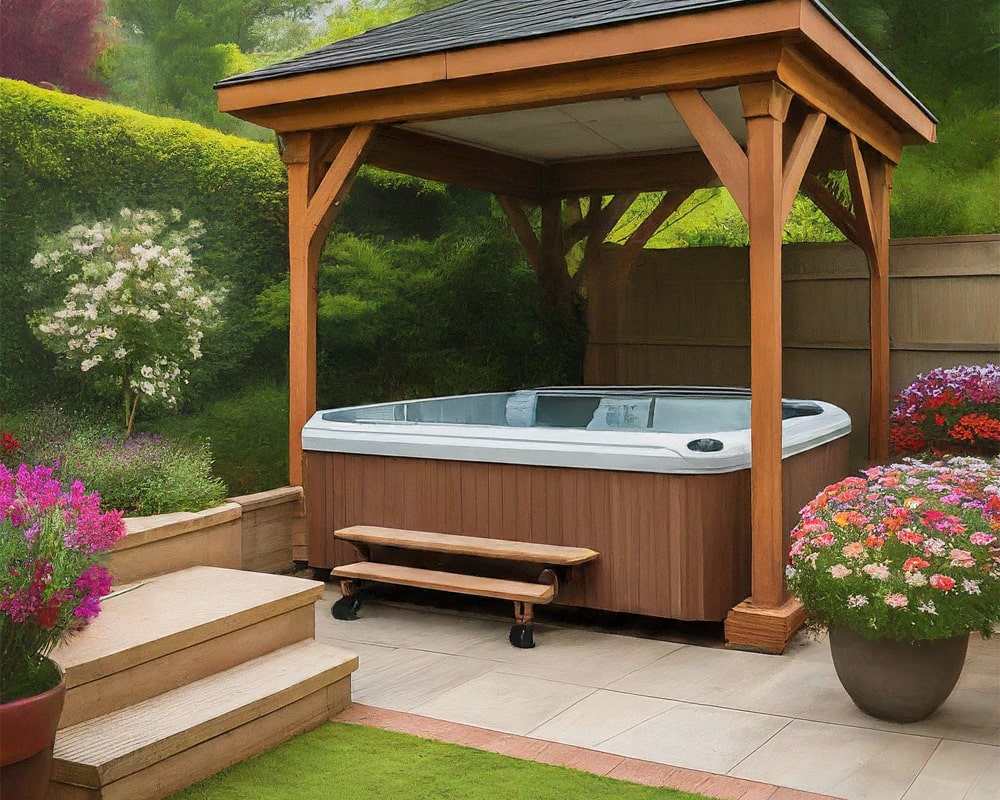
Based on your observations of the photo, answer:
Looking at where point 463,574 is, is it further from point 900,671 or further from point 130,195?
point 130,195

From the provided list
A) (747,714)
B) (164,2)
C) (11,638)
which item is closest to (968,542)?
(747,714)

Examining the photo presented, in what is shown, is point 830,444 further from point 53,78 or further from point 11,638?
point 53,78

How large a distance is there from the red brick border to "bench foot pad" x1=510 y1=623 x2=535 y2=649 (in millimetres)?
827

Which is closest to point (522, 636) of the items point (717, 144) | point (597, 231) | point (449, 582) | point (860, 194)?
point (449, 582)

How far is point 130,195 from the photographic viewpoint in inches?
298

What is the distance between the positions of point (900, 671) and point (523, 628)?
143cm

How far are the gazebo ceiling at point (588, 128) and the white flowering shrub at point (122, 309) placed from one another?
1.76 metres

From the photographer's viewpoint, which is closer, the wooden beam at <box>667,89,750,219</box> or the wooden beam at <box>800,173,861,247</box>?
the wooden beam at <box>667,89,750,219</box>

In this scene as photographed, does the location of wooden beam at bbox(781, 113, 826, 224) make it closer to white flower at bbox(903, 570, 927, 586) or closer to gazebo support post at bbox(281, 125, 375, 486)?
white flower at bbox(903, 570, 927, 586)

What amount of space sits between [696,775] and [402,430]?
7.56 feet

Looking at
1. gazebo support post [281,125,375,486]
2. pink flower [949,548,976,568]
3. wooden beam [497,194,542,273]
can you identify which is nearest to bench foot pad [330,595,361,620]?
gazebo support post [281,125,375,486]

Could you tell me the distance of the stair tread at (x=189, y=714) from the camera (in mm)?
2465

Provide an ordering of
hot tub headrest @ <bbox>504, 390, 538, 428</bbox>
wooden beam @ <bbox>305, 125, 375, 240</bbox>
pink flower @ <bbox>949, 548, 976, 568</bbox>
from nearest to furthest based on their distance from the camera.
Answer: pink flower @ <bbox>949, 548, 976, 568</bbox>, wooden beam @ <bbox>305, 125, 375, 240</bbox>, hot tub headrest @ <bbox>504, 390, 538, 428</bbox>

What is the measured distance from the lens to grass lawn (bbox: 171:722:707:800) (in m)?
2.58
